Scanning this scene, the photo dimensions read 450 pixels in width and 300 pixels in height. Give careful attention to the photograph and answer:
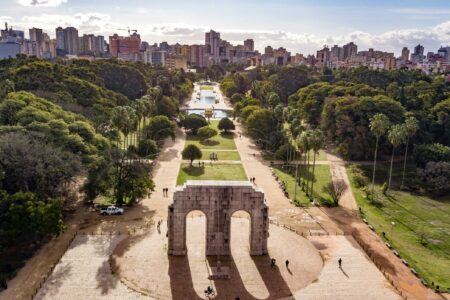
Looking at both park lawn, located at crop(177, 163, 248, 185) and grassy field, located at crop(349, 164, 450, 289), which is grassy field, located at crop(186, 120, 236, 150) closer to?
park lawn, located at crop(177, 163, 248, 185)

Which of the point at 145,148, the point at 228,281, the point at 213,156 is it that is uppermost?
the point at 145,148

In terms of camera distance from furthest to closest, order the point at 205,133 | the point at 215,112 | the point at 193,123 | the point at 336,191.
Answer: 1. the point at 215,112
2. the point at 193,123
3. the point at 205,133
4. the point at 336,191

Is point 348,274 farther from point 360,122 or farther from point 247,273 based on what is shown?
point 360,122

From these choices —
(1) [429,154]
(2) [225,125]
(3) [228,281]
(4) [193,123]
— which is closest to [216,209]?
(3) [228,281]

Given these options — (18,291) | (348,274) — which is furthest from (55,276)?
(348,274)

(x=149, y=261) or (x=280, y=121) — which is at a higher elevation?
(x=280, y=121)

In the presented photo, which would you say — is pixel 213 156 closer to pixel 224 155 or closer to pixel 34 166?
pixel 224 155

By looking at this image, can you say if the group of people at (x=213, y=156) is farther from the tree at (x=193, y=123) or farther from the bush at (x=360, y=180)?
the bush at (x=360, y=180)
